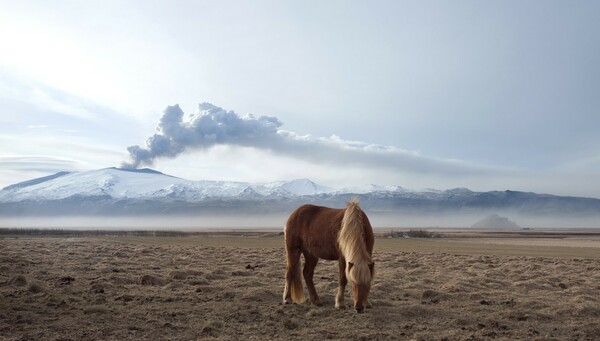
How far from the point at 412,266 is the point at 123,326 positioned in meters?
14.3

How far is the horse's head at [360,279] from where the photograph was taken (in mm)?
11070

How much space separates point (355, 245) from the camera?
1139 centimetres

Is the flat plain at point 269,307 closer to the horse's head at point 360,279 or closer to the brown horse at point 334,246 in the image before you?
the horse's head at point 360,279

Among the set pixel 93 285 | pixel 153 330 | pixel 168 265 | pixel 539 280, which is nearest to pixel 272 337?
pixel 153 330

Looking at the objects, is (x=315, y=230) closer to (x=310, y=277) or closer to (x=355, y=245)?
(x=310, y=277)

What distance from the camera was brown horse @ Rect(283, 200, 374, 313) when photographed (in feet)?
36.9

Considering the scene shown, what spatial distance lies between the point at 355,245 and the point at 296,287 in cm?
240

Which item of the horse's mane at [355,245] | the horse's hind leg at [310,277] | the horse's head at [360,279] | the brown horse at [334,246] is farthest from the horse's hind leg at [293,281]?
the horse's head at [360,279]

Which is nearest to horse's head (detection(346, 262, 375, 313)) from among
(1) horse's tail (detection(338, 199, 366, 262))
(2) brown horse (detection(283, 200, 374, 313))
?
(2) brown horse (detection(283, 200, 374, 313))

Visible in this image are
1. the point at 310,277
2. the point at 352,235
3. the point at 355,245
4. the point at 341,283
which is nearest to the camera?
the point at 355,245

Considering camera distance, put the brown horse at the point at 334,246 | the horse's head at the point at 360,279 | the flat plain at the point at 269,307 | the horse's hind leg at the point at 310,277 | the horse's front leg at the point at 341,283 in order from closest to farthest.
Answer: the flat plain at the point at 269,307, the horse's head at the point at 360,279, the brown horse at the point at 334,246, the horse's front leg at the point at 341,283, the horse's hind leg at the point at 310,277

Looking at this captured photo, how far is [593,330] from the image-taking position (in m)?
10.1

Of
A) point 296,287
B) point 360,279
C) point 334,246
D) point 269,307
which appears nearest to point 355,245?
point 360,279

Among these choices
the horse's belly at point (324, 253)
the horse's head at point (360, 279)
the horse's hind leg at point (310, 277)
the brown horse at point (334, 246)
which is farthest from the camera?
the horse's hind leg at point (310, 277)
